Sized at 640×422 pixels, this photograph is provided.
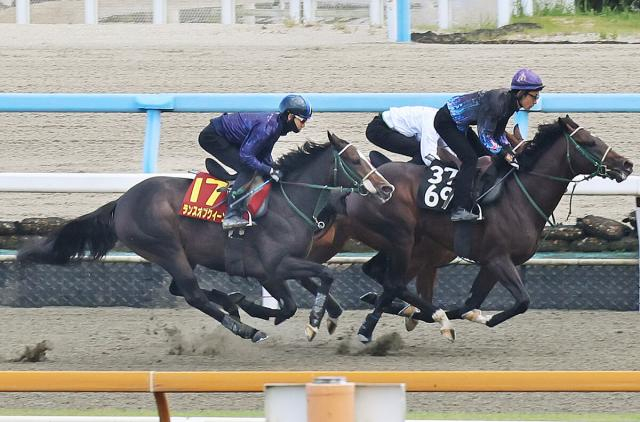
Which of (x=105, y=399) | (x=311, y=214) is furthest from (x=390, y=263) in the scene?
(x=105, y=399)

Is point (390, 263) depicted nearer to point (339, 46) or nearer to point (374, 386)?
point (374, 386)

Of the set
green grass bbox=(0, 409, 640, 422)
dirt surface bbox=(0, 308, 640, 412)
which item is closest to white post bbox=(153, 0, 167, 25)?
dirt surface bbox=(0, 308, 640, 412)

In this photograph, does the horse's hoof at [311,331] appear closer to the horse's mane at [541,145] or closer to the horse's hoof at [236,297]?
the horse's hoof at [236,297]

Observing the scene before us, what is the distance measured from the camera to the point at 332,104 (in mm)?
10430

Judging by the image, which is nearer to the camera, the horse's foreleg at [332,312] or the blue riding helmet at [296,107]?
the blue riding helmet at [296,107]

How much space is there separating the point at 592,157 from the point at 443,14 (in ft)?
27.6

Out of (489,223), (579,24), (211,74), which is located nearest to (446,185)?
(489,223)

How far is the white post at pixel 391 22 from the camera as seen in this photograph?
15.6 m

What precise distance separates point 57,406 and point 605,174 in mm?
3523

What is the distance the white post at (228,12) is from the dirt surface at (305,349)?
8.80 m

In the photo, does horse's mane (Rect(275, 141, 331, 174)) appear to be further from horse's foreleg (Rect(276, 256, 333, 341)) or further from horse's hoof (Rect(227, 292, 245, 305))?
horse's hoof (Rect(227, 292, 245, 305))

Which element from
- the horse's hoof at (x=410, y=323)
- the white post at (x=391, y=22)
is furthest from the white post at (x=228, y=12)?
the horse's hoof at (x=410, y=323)

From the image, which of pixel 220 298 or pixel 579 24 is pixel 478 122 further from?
pixel 579 24

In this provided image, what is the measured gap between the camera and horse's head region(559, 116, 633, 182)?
27.8ft
